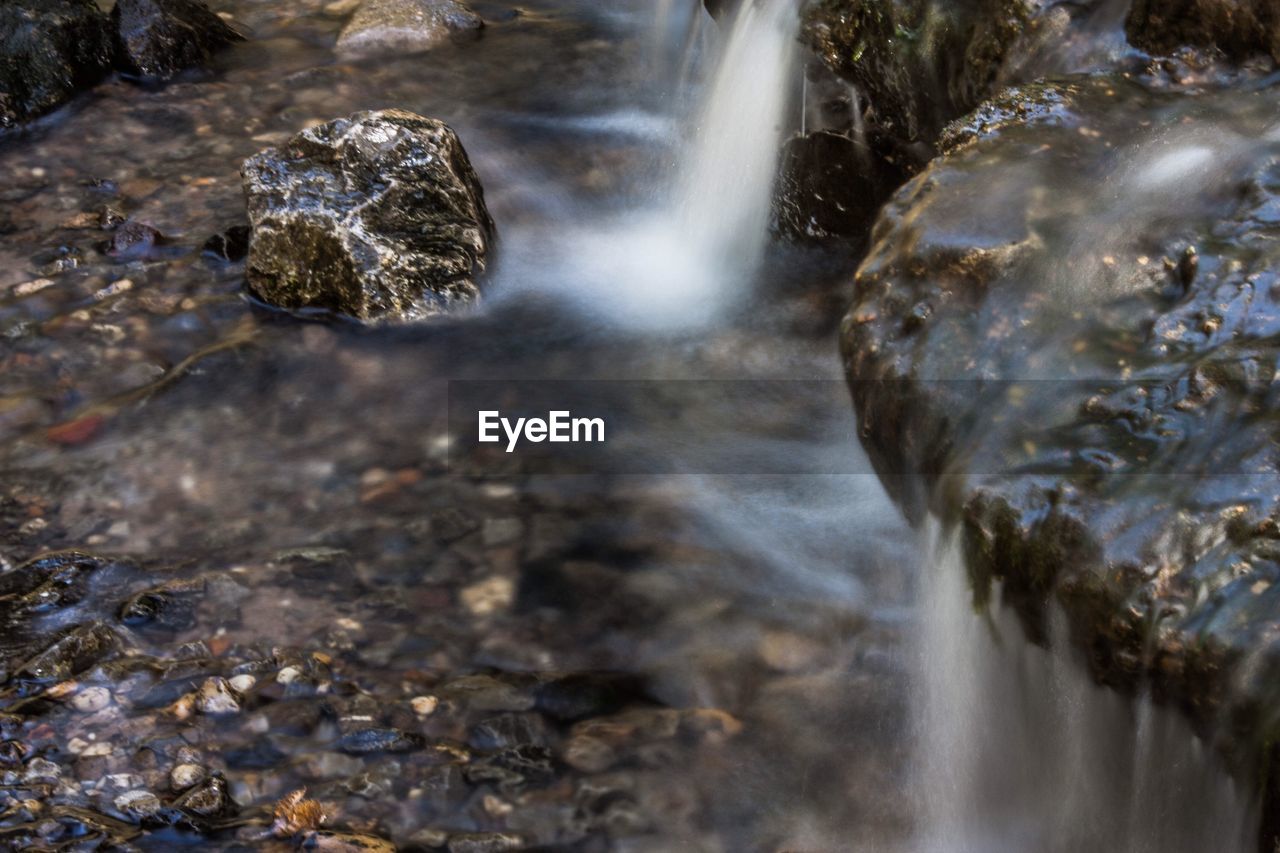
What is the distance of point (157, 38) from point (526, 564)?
4356mm

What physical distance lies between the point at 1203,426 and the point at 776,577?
132 cm

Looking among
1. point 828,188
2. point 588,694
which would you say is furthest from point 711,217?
point 588,694

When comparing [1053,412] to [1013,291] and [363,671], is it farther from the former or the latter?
[363,671]

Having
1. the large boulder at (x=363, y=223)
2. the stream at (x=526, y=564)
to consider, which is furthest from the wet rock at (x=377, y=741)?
the large boulder at (x=363, y=223)

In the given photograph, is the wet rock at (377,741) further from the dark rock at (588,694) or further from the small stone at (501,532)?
the small stone at (501,532)

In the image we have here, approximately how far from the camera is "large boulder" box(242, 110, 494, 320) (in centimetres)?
462

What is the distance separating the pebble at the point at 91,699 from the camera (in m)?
2.96

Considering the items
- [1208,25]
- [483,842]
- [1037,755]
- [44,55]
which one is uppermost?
[1208,25]

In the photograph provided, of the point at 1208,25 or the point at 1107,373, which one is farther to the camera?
the point at 1208,25

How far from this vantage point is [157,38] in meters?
6.42

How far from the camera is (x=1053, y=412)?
2.76 m

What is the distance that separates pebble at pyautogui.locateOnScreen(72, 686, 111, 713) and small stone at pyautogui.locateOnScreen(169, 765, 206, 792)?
0.32 m

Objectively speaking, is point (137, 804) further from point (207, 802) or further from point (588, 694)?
point (588, 694)

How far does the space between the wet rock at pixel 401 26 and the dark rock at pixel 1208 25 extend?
14.1 feet
